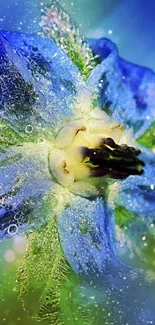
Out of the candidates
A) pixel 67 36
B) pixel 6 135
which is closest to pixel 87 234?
pixel 6 135

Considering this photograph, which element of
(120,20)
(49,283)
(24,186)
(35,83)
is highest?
(120,20)

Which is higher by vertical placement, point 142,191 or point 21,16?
point 21,16

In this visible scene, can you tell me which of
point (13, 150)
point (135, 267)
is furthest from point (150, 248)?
point (13, 150)

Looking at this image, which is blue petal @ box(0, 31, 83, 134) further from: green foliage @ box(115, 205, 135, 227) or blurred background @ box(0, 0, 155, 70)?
green foliage @ box(115, 205, 135, 227)

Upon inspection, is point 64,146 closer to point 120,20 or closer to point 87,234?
point 87,234

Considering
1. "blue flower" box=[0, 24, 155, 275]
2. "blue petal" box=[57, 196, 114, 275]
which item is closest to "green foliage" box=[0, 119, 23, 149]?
"blue flower" box=[0, 24, 155, 275]

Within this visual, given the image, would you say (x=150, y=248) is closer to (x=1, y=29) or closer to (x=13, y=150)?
(x=13, y=150)
